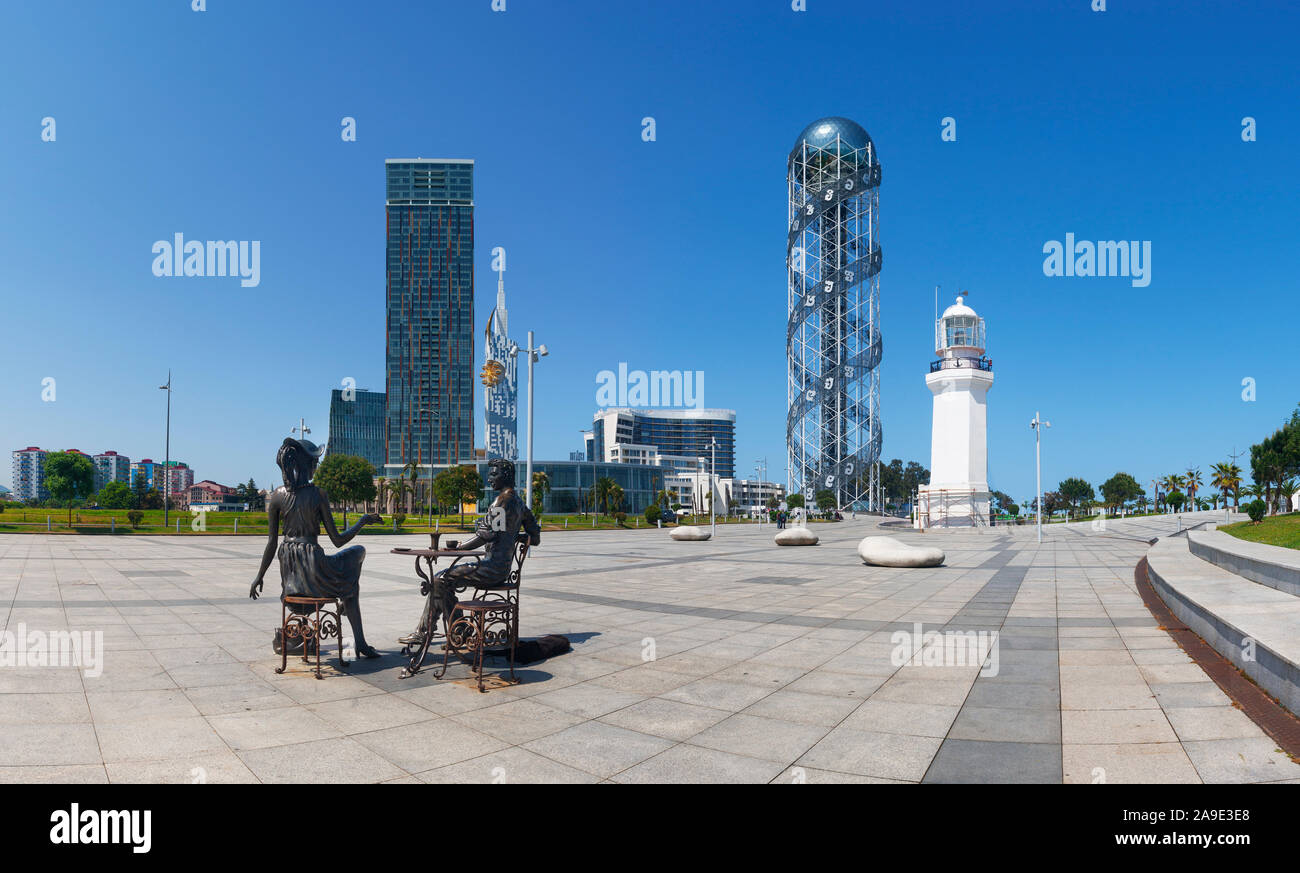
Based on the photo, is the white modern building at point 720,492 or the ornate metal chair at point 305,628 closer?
the ornate metal chair at point 305,628

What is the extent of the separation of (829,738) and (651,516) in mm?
57380

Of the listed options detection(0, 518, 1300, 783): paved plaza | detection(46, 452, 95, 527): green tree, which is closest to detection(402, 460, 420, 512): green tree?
detection(46, 452, 95, 527): green tree

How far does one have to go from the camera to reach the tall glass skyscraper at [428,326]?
155125 mm

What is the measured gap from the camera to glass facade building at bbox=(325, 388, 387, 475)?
160 meters

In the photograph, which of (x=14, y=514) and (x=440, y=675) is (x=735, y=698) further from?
(x=14, y=514)

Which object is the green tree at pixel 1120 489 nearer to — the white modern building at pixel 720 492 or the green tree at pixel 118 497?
the white modern building at pixel 720 492

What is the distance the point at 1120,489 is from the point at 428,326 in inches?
5652

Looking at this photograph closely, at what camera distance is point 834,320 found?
117125mm

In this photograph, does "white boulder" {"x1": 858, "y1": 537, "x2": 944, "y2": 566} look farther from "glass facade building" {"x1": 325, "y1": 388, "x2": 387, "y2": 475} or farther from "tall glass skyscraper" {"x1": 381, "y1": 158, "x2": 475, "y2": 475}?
"glass facade building" {"x1": 325, "y1": 388, "x2": 387, "y2": 475}

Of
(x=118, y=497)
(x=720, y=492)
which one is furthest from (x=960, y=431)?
(x=720, y=492)

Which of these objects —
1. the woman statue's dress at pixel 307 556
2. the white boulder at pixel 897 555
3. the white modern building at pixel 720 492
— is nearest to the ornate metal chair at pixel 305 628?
the woman statue's dress at pixel 307 556

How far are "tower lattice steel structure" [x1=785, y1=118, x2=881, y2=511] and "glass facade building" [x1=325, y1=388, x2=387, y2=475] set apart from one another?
329ft

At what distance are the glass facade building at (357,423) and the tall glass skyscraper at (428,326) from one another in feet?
18.7
